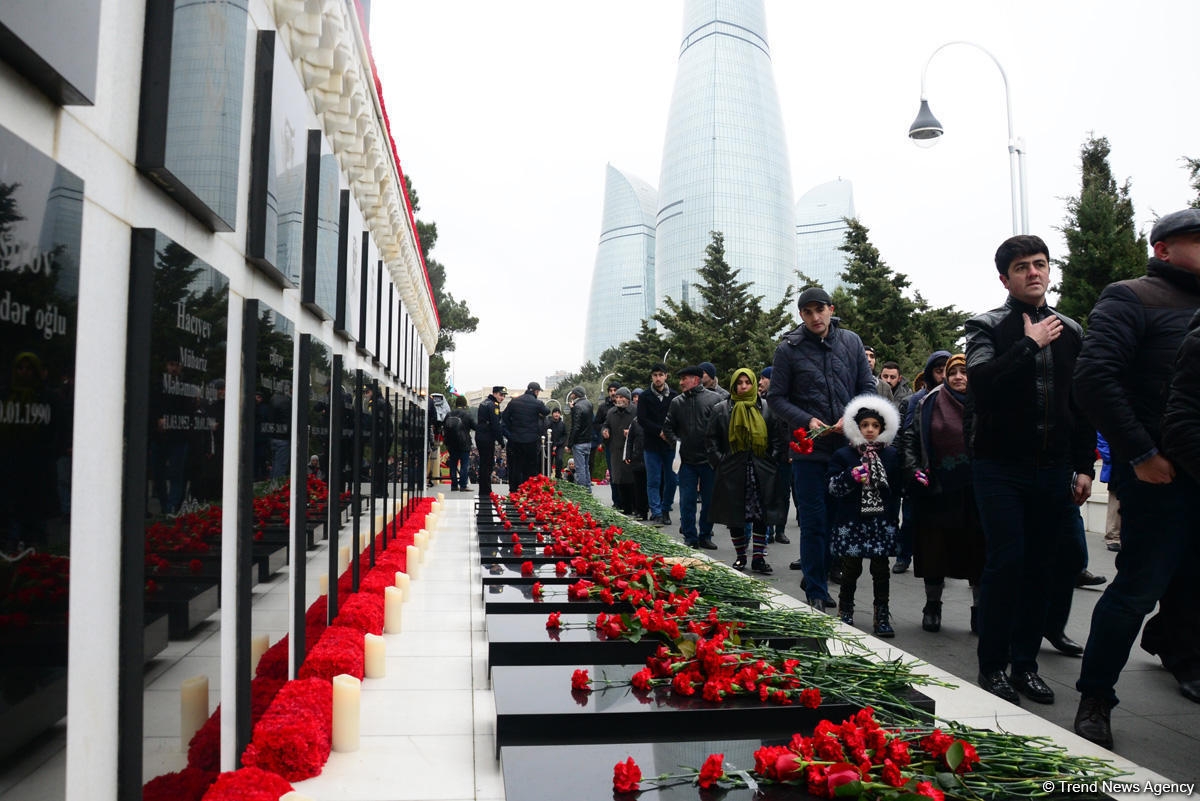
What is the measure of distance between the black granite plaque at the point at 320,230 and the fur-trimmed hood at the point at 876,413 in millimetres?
3108

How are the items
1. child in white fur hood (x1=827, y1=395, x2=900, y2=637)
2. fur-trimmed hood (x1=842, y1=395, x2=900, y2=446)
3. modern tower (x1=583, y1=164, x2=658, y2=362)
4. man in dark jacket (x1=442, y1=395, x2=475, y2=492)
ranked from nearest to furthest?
child in white fur hood (x1=827, y1=395, x2=900, y2=637), fur-trimmed hood (x1=842, y1=395, x2=900, y2=446), man in dark jacket (x1=442, y1=395, x2=475, y2=492), modern tower (x1=583, y1=164, x2=658, y2=362)

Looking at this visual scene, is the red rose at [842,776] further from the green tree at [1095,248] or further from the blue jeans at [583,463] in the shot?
the green tree at [1095,248]

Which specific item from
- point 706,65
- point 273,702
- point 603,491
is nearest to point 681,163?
point 706,65

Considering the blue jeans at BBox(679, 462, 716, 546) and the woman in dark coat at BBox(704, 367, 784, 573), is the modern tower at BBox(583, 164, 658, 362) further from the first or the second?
the woman in dark coat at BBox(704, 367, 784, 573)

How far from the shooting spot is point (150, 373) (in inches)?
74.8

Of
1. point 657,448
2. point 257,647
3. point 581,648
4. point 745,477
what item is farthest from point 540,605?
point 657,448

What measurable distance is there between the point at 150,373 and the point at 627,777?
157 centimetres

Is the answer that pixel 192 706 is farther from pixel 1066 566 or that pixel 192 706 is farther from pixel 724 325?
pixel 724 325

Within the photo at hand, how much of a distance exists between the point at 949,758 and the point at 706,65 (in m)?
70.1

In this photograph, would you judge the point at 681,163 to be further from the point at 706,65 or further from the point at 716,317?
the point at 716,317

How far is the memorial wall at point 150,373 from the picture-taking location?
4.71 ft

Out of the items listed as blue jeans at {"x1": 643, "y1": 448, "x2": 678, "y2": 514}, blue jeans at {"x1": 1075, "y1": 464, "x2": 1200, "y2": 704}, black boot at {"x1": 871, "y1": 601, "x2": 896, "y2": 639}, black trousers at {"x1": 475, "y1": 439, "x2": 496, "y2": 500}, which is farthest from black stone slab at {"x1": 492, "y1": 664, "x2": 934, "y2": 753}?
black trousers at {"x1": 475, "y1": 439, "x2": 496, "y2": 500}

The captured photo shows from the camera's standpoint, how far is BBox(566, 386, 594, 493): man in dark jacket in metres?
14.0

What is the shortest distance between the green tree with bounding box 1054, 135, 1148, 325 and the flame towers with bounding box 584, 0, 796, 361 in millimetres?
42156
